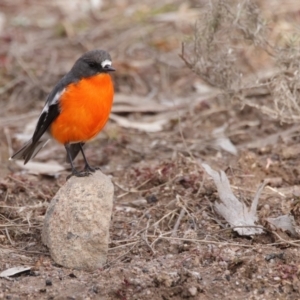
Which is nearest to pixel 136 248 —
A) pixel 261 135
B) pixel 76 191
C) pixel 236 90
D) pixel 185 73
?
pixel 76 191

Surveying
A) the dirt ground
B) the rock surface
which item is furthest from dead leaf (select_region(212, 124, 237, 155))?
the rock surface

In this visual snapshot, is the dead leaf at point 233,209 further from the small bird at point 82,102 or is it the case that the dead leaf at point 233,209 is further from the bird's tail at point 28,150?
the bird's tail at point 28,150

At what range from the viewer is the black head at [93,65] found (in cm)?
615

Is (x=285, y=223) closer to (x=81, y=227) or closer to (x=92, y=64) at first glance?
(x=81, y=227)

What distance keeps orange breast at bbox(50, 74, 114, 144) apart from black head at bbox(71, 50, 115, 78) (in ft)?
0.17

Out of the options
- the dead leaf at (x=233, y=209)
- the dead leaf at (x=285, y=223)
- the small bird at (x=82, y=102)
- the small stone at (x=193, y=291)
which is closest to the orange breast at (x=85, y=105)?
the small bird at (x=82, y=102)

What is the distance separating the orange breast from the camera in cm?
606

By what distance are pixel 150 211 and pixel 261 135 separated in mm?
2500

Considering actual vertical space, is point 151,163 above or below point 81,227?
below

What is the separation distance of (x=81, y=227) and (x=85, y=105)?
109cm

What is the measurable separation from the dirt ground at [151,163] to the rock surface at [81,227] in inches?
5.2

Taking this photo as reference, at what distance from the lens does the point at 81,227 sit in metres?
5.39

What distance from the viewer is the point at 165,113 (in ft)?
30.9

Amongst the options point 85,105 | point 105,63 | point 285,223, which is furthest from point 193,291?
point 105,63
